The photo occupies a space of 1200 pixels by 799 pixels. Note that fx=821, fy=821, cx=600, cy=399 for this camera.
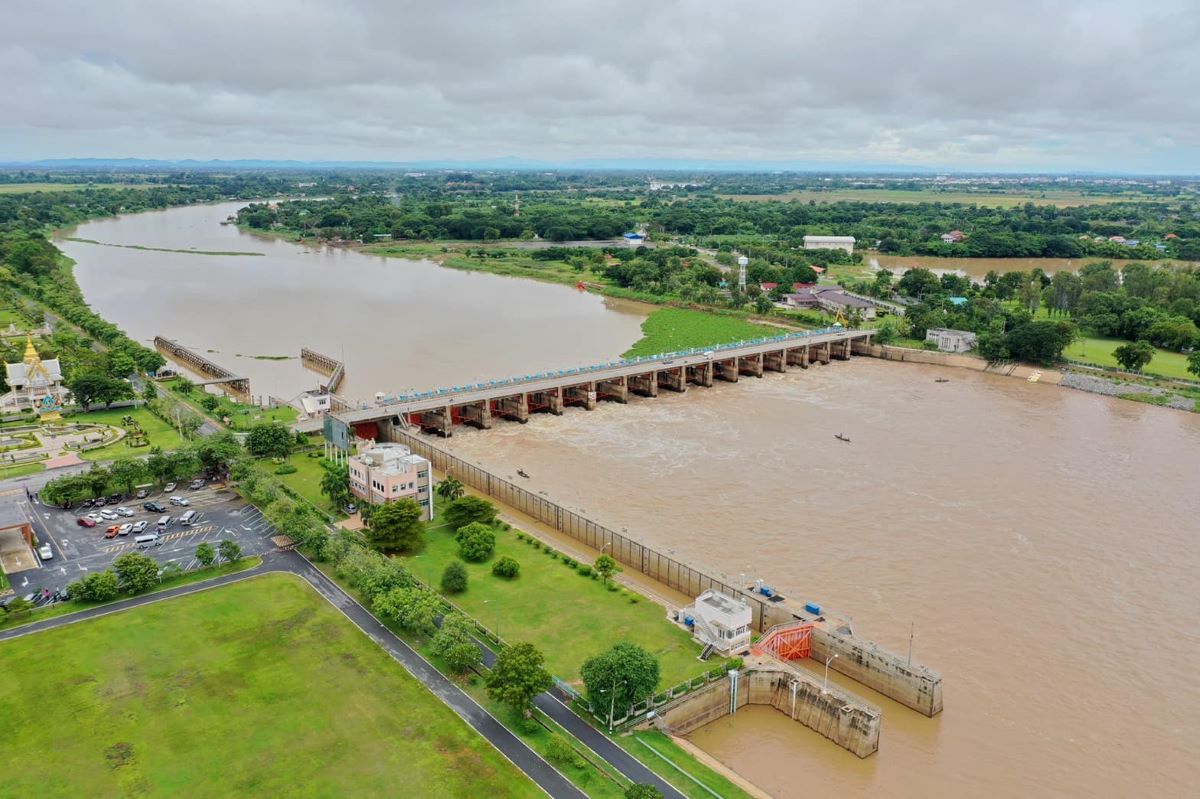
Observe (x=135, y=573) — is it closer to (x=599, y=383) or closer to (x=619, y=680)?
(x=619, y=680)

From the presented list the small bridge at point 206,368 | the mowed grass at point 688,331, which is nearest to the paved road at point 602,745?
the small bridge at point 206,368

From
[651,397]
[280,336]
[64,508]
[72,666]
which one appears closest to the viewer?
[72,666]

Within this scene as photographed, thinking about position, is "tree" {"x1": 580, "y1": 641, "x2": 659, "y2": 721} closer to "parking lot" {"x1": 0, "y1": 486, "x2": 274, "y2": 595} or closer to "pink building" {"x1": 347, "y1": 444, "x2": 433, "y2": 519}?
"pink building" {"x1": 347, "y1": 444, "x2": 433, "y2": 519}

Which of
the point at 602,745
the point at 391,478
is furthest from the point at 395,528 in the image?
the point at 602,745

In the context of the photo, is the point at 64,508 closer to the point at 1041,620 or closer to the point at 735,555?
the point at 735,555

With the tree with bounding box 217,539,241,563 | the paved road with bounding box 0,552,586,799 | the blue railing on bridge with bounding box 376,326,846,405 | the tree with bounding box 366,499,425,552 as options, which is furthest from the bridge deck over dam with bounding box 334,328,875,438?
the paved road with bounding box 0,552,586,799

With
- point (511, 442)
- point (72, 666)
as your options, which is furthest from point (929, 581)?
point (72, 666)

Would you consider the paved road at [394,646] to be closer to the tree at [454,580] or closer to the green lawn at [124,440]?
the tree at [454,580]
